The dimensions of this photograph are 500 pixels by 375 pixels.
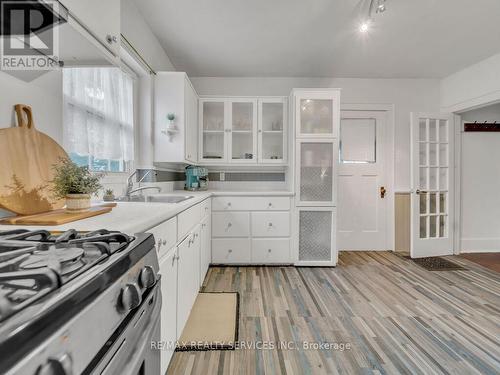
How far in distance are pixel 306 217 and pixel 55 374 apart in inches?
113

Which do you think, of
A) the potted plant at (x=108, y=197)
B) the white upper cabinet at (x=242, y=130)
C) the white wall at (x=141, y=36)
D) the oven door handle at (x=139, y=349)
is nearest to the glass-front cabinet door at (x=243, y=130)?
the white upper cabinet at (x=242, y=130)

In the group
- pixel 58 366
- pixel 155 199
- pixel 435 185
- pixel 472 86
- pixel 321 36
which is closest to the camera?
pixel 58 366

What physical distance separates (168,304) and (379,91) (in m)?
3.77

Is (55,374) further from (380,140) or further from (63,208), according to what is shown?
(380,140)

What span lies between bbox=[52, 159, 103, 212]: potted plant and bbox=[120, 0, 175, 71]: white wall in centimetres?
134

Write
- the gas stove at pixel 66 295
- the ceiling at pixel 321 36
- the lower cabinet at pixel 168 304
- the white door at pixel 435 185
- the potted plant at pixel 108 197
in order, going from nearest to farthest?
the gas stove at pixel 66 295 < the lower cabinet at pixel 168 304 < the potted plant at pixel 108 197 < the ceiling at pixel 321 36 < the white door at pixel 435 185

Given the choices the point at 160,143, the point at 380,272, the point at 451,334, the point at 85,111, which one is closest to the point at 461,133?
the point at 380,272

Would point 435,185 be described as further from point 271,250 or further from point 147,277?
point 147,277

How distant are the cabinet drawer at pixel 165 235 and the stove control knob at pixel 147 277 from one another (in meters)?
0.36

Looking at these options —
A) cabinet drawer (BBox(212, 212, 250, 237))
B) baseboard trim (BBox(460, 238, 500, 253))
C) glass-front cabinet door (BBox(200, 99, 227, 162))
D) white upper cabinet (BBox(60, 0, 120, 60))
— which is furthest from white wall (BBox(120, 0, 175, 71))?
baseboard trim (BBox(460, 238, 500, 253))

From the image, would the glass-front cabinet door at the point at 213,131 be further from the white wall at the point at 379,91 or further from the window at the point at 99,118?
the window at the point at 99,118

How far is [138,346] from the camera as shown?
64 cm

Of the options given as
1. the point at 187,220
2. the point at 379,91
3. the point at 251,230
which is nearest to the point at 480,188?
the point at 379,91

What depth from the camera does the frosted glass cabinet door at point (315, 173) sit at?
9.89 feet
